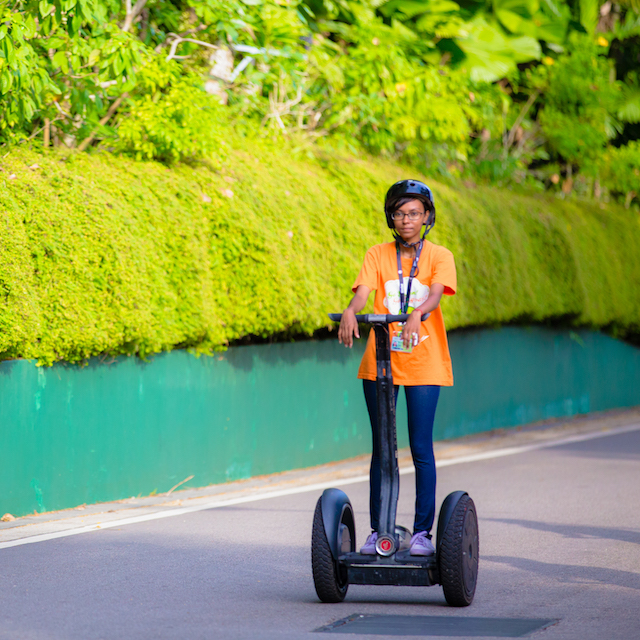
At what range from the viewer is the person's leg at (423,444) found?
5.17 m

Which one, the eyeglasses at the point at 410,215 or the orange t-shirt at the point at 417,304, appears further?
the eyeglasses at the point at 410,215

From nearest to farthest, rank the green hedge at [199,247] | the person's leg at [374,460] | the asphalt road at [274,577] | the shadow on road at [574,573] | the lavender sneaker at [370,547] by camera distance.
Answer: the asphalt road at [274,577]
the lavender sneaker at [370,547]
the person's leg at [374,460]
the shadow on road at [574,573]
the green hedge at [199,247]

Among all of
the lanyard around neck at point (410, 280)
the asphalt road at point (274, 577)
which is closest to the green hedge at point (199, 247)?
the asphalt road at point (274, 577)

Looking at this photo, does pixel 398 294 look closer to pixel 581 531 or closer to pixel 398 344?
pixel 398 344

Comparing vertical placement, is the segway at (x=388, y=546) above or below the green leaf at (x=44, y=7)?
below

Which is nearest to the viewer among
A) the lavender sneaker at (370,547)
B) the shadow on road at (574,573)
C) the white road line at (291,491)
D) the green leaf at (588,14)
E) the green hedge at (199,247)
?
the lavender sneaker at (370,547)

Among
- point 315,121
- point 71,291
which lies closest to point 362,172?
point 315,121

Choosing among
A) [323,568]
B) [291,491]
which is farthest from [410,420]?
[291,491]

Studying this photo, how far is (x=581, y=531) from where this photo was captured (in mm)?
7242

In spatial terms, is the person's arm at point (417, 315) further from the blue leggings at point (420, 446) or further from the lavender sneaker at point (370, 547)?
the lavender sneaker at point (370, 547)

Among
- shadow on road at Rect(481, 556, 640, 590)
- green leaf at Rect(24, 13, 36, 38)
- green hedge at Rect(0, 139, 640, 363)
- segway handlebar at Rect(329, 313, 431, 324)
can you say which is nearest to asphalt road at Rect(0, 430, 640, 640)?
shadow on road at Rect(481, 556, 640, 590)

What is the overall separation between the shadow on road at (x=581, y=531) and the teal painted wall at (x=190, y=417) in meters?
2.90

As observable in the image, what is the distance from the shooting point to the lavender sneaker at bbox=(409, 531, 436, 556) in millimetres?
5004

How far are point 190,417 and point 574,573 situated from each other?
426 cm
